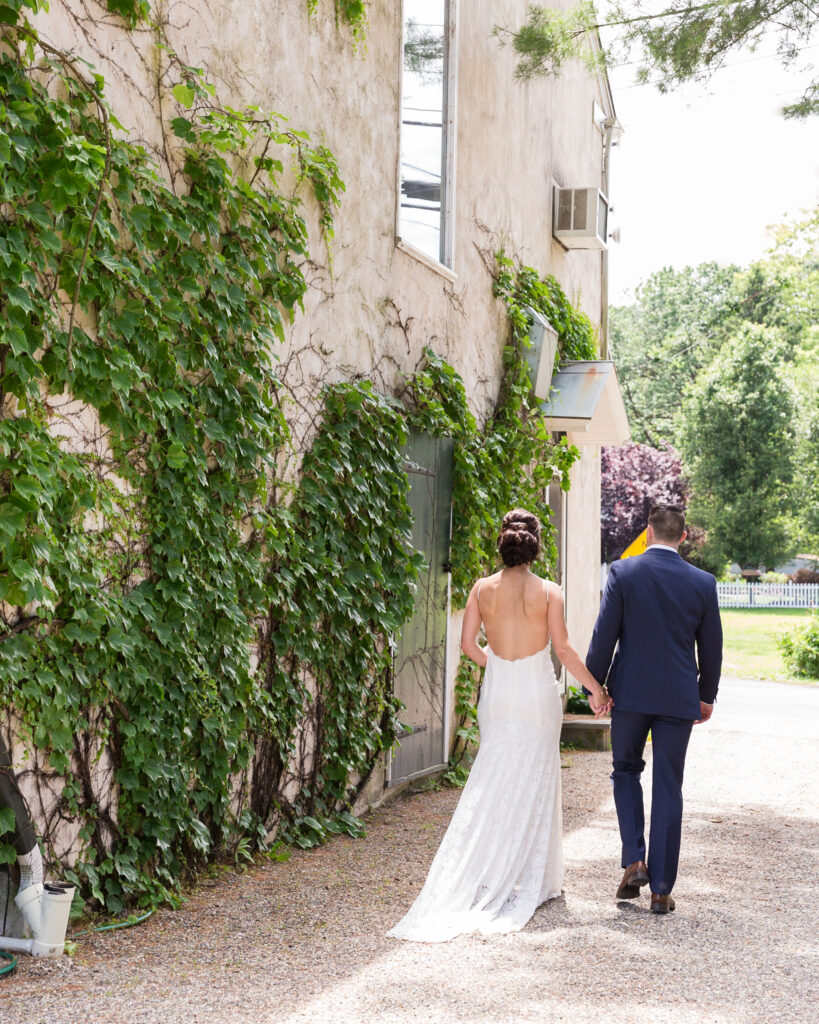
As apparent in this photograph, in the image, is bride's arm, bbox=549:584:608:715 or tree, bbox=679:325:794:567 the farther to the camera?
tree, bbox=679:325:794:567

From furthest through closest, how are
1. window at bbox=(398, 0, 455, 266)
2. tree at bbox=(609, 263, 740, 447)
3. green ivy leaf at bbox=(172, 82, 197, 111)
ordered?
tree at bbox=(609, 263, 740, 447) → window at bbox=(398, 0, 455, 266) → green ivy leaf at bbox=(172, 82, 197, 111)

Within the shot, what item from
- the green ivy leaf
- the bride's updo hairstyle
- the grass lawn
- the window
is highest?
the window

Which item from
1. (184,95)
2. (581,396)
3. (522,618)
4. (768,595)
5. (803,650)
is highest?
(184,95)

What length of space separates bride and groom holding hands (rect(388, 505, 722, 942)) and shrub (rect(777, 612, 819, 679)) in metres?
14.5

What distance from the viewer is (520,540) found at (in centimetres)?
532

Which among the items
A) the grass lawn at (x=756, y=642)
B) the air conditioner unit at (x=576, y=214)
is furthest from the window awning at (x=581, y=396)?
the grass lawn at (x=756, y=642)

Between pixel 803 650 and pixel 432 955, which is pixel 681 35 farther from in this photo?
pixel 803 650

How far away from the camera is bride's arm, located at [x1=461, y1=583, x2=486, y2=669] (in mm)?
5434

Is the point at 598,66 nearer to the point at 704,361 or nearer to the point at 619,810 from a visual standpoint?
the point at 619,810

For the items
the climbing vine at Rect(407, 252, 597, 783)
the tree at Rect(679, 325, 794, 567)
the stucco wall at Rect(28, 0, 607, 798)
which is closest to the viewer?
the stucco wall at Rect(28, 0, 607, 798)

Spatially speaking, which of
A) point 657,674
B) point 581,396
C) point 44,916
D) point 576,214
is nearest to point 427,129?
point 581,396

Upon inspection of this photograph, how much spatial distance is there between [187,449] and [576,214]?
7.71 metres

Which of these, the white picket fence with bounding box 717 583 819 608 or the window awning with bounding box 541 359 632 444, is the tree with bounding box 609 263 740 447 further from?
the window awning with bounding box 541 359 632 444

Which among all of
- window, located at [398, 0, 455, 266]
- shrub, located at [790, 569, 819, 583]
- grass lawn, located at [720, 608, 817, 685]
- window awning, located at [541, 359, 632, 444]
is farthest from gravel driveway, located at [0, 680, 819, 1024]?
shrub, located at [790, 569, 819, 583]
